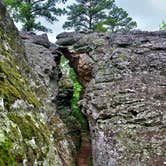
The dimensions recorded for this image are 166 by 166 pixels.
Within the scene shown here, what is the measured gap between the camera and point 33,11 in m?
23.9

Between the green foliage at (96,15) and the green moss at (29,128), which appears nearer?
the green moss at (29,128)

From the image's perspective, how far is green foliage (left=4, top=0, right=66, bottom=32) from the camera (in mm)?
23344

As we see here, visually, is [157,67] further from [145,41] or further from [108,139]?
[108,139]

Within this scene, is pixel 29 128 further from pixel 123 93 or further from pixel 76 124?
pixel 76 124

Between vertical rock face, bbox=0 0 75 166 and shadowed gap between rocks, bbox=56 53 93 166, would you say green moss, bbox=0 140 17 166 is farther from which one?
shadowed gap between rocks, bbox=56 53 93 166

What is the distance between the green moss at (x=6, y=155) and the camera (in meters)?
4.55

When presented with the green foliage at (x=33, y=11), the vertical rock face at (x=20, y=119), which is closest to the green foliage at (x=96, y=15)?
the green foliage at (x=33, y=11)

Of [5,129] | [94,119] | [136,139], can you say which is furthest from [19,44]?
[5,129]

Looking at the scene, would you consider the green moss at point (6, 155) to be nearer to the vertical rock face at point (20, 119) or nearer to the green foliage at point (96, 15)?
the vertical rock face at point (20, 119)

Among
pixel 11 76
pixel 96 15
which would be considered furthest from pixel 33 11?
pixel 11 76

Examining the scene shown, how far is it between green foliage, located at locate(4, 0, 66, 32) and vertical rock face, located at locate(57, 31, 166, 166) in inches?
284

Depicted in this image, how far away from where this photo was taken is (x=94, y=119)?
1148 cm

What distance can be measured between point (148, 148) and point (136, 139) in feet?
1.58

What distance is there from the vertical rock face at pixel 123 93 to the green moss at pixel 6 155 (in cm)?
533
